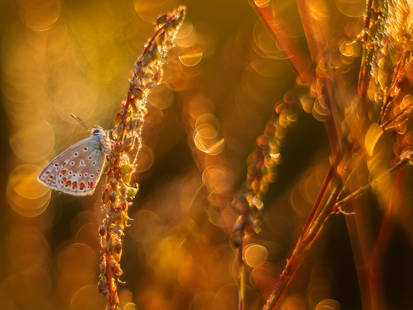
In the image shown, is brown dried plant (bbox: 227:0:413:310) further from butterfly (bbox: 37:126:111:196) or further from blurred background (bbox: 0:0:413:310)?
butterfly (bbox: 37:126:111:196)

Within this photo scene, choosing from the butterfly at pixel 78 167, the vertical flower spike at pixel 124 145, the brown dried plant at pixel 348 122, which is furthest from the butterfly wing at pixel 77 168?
the brown dried plant at pixel 348 122

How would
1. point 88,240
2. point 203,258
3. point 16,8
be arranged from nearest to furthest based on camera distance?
point 203,258
point 88,240
point 16,8

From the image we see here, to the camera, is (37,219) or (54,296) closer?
(54,296)

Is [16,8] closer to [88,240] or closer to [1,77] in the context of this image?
[1,77]

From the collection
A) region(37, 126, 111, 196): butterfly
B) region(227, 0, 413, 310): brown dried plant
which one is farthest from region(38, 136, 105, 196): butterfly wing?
region(227, 0, 413, 310): brown dried plant

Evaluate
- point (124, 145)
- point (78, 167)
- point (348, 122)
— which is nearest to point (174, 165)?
point (78, 167)

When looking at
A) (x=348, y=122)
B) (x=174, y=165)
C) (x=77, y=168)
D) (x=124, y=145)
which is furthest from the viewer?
(x=174, y=165)

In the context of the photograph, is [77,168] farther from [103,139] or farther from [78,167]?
[103,139]

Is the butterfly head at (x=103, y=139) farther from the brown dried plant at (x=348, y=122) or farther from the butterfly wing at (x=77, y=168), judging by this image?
the brown dried plant at (x=348, y=122)

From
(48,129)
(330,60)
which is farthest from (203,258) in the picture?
(48,129)
